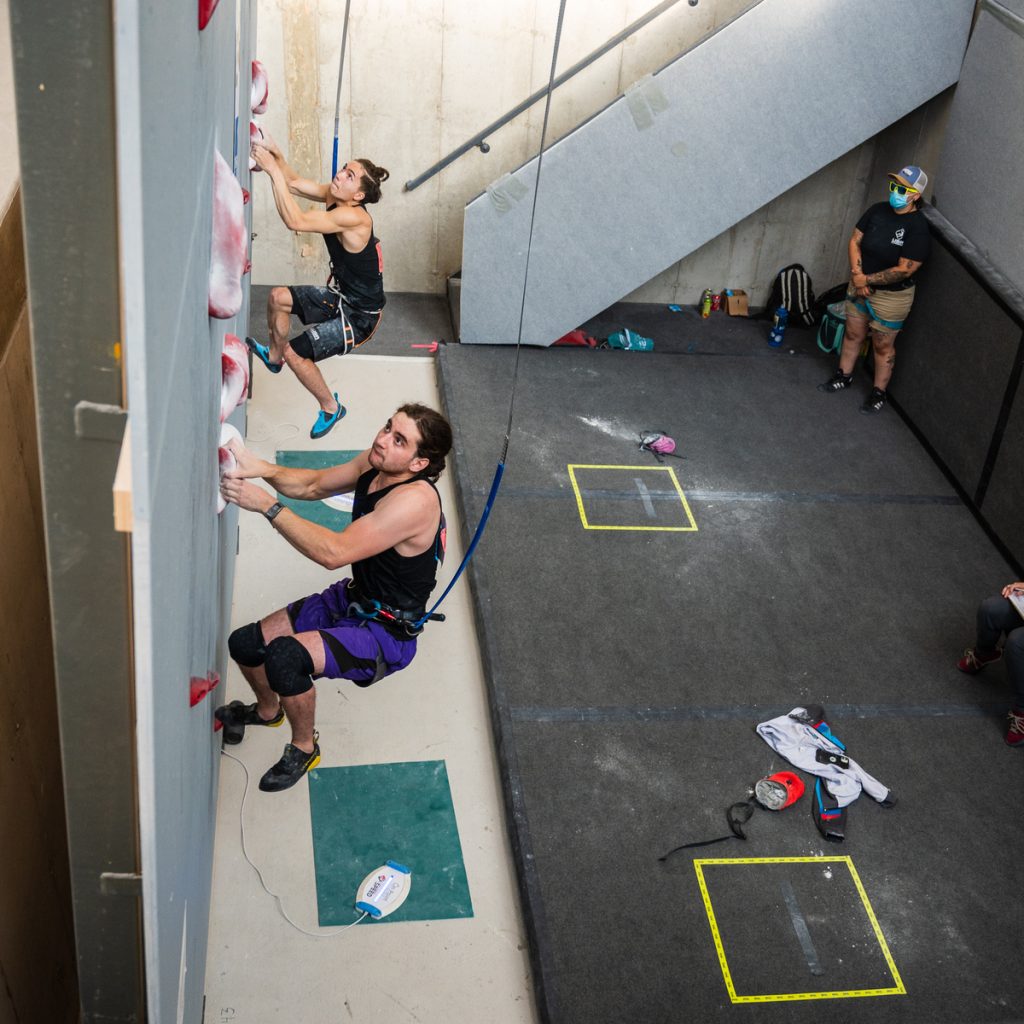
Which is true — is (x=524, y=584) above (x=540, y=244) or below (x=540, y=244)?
below

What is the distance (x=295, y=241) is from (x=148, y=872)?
711cm

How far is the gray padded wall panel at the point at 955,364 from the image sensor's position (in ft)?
20.5

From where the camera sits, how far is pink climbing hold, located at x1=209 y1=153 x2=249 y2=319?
2461mm

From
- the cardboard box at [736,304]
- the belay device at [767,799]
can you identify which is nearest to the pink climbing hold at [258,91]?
the belay device at [767,799]

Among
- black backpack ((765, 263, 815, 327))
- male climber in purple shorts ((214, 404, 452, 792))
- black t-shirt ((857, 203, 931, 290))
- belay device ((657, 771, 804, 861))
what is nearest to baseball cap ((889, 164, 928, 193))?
black t-shirt ((857, 203, 931, 290))

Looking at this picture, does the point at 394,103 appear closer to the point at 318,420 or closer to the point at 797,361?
the point at 318,420

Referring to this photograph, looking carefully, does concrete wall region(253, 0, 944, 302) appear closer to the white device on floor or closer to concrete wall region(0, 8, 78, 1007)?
the white device on floor

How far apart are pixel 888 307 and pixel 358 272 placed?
135 inches

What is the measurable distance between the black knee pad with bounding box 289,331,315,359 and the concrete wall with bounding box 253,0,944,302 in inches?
91.2

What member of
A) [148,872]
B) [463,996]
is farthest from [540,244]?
[148,872]

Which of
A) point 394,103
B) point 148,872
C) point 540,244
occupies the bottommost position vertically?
point 540,244

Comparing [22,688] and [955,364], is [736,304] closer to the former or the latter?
[955,364]

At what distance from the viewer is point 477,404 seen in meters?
6.87

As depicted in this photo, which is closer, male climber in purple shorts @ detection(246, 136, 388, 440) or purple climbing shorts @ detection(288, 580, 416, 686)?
purple climbing shorts @ detection(288, 580, 416, 686)
